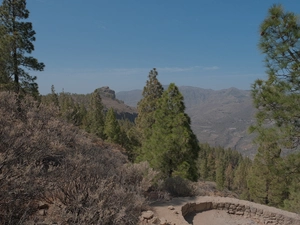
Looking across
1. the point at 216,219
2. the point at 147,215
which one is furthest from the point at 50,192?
the point at 216,219

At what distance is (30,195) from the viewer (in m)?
3.75

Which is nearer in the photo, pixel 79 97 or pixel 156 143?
pixel 156 143

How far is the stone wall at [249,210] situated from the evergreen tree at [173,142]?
2345mm

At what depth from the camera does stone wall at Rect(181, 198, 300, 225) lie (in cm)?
864

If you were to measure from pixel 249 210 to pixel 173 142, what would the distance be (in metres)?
4.37

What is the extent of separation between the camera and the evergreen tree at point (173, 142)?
11.1 m

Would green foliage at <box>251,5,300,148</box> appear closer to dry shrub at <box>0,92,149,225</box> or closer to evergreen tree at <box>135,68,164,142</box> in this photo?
dry shrub at <box>0,92,149,225</box>

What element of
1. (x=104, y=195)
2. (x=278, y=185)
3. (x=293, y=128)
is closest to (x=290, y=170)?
(x=293, y=128)

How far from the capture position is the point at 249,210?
930 centimetres

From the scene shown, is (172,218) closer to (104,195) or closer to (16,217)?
(104,195)

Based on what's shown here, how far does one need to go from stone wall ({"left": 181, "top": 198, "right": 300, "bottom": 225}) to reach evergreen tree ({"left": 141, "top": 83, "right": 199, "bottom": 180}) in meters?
2.34

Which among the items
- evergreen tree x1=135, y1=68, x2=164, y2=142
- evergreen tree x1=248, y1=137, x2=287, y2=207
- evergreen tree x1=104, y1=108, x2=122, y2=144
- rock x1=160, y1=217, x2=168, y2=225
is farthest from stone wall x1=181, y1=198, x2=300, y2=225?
evergreen tree x1=104, y1=108, x2=122, y2=144

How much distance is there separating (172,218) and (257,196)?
42.8 feet

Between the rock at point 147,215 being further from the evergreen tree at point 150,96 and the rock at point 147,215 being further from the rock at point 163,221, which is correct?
the evergreen tree at point 150,96
